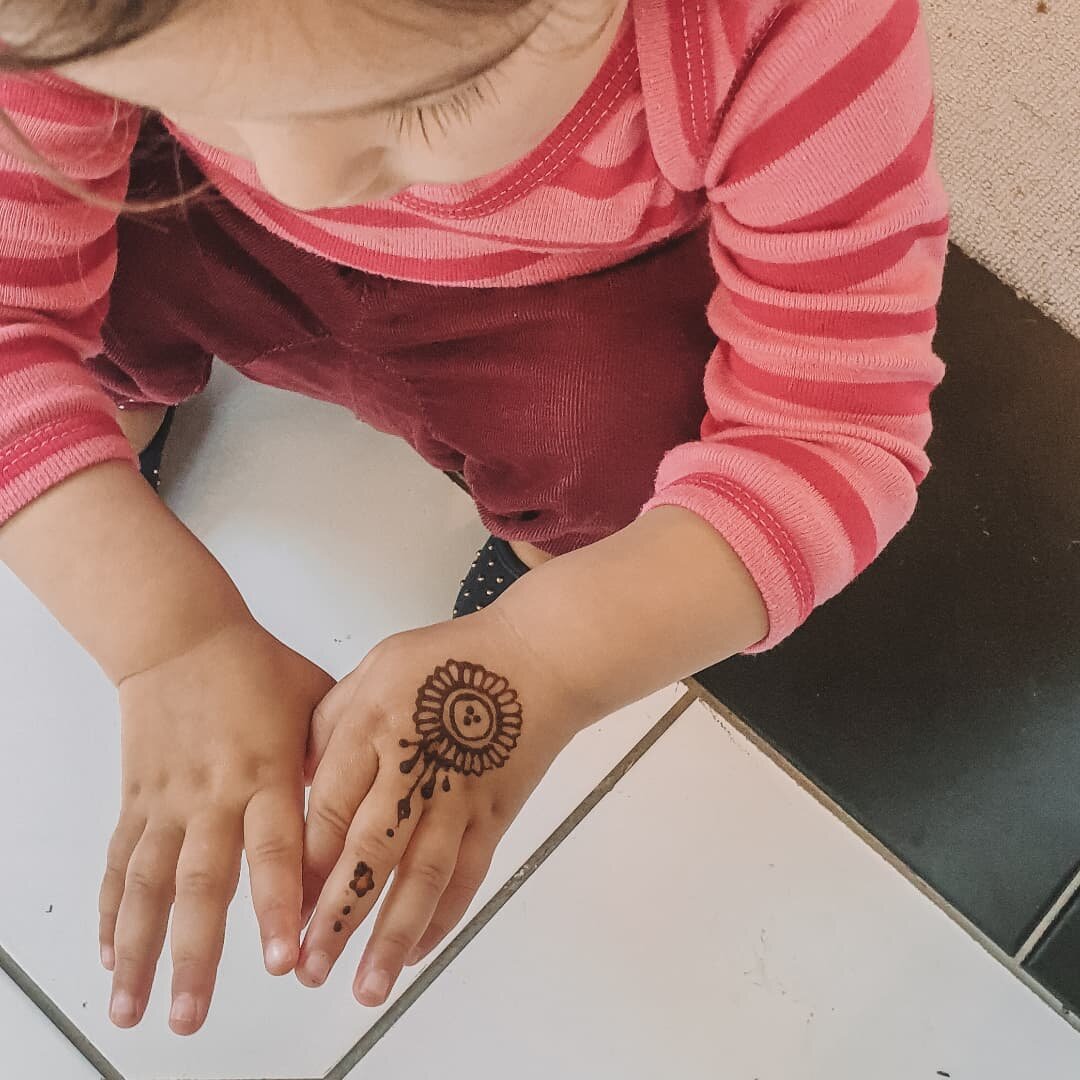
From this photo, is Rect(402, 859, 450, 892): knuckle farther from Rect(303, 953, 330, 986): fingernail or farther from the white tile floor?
the white tile floor

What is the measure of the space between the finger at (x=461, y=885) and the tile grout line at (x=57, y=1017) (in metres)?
0.27

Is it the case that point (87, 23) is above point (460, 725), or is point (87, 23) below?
above

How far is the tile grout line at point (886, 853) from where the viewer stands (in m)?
0.59

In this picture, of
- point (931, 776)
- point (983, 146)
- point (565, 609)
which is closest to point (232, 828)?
point (565, 609)

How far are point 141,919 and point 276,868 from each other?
0.19 feet

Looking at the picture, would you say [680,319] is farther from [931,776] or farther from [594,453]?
[931,776]

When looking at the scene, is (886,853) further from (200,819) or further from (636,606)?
(200,819)

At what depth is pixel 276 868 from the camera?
0.38m

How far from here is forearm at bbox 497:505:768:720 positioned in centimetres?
42

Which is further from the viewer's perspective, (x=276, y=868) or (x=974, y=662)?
(x=974, y=662)

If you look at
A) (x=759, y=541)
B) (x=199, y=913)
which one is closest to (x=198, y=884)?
(x=199, y=913)

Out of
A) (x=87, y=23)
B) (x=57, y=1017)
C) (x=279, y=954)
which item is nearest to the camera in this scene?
(x=87, y=23)

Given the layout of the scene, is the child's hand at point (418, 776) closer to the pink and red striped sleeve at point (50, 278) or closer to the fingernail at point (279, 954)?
the fingernail at point (279, 954)

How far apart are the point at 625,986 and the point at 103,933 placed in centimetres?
29
